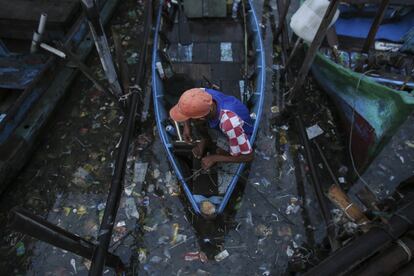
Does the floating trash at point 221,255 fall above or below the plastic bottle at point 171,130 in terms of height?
below

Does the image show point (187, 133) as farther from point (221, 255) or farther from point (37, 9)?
point (37, 9)

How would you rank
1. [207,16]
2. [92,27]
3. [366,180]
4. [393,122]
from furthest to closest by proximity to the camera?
[207,16] → [366,180] → [92,27] → [393,122]

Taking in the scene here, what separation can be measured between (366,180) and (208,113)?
3.45 m

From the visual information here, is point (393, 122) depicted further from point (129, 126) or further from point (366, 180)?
point (129, 126)

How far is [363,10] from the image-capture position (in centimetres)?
669

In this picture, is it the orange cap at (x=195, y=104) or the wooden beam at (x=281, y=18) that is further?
the wooden beam at (x=281, y=18)

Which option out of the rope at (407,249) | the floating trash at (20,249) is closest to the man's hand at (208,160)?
the rope at (407,249)

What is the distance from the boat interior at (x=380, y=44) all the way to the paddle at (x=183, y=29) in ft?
9.18

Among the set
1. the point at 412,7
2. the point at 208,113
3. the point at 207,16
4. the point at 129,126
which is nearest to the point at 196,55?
the point at 207,16

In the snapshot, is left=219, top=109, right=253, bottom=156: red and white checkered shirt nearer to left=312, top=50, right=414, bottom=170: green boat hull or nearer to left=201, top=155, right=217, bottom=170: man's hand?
left=201, top=155, right=217, bottom=170: man's hand

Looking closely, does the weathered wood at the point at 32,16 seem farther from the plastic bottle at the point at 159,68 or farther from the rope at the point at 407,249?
the rope at the point at 407,249

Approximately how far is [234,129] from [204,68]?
2597 mm

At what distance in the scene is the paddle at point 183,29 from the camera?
6.57 metres

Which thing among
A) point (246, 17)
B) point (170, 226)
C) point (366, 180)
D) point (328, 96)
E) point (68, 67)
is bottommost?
point (170, 226)
